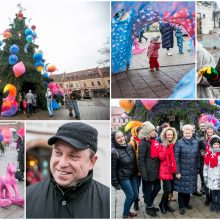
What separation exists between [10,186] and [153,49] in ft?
8.20

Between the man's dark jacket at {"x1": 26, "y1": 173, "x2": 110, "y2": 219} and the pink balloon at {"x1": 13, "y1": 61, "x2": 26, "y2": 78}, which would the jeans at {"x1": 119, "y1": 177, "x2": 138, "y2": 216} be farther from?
the pink balloon at {"x1": 13, "y1": 61, "x2": 26, "y2": 78}

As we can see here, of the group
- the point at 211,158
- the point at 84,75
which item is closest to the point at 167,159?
the point at 211,158

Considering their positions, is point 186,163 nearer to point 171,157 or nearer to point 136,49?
point 171,157

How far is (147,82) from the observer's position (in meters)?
4.40

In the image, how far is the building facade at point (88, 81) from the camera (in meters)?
4.39

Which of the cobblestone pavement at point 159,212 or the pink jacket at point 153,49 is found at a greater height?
the pink jacket at point 153,49

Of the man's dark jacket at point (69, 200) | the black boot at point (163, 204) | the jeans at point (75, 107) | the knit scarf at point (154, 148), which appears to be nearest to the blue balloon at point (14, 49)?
the jeans at point (75, 107)

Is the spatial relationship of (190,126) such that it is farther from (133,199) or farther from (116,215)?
(116,215)

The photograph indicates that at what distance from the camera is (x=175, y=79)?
14.5 ft

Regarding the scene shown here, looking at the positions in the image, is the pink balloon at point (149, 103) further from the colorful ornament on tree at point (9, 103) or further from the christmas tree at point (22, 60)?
the colorful ornament on tree at point (9, 103)

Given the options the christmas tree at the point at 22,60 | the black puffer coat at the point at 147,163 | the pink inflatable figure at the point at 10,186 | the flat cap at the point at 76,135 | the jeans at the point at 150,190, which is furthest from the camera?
the christmas tree at the point at 22,60

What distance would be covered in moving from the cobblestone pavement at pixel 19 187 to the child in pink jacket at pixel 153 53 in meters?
2.07

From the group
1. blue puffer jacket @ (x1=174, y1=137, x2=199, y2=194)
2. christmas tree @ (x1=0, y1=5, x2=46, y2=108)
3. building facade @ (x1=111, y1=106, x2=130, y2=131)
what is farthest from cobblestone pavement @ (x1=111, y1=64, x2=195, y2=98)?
christmas tree @ (x1=0, y1=5, x2=46, y2=108)

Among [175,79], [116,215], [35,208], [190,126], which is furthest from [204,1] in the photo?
[35,208]
